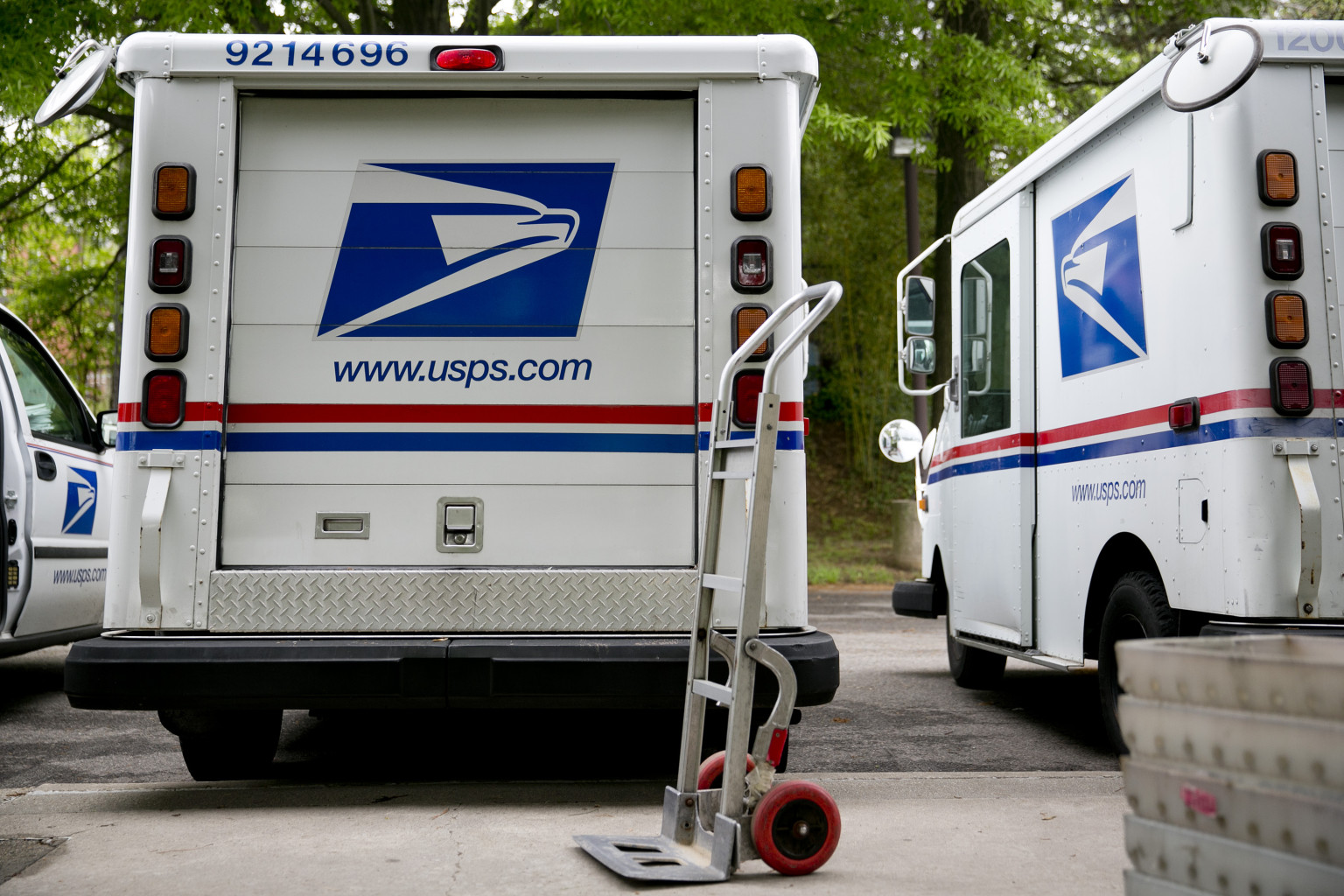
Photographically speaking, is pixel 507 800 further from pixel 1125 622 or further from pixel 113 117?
pixel 113 117

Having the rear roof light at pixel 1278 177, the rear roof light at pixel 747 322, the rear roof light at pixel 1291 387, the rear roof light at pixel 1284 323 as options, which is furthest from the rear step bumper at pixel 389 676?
the rear roof light at pixel 1278 177

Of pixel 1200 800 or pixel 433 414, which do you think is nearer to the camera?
pixel 1200 800

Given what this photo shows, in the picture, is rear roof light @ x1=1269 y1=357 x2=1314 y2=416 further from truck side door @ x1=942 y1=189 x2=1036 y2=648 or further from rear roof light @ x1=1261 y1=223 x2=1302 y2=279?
truck side door @ x1=942 y1=189 x2=1036 y2=648

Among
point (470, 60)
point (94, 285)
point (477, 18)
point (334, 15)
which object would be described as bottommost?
point (470, 60)

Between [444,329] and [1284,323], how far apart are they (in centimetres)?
291

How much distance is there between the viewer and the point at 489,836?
4168 mm

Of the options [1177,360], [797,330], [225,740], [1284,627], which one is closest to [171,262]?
[225,740]

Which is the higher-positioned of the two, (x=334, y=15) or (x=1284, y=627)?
(x=334, y=15)

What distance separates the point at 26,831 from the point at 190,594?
90 centimetres

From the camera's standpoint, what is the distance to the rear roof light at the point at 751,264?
188 inches

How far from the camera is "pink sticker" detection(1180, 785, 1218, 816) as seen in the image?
2328mm

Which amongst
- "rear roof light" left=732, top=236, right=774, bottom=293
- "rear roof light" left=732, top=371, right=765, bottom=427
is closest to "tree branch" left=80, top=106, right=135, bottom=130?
"rear roof light" left=732, top=236, right=774, bottom=293

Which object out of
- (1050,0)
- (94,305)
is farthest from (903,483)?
(94,305)

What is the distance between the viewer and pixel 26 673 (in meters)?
8.44
